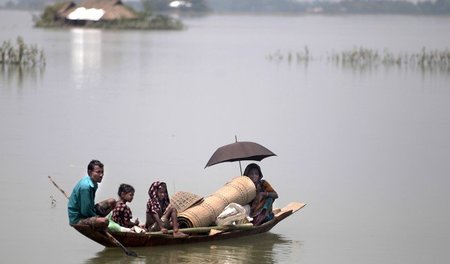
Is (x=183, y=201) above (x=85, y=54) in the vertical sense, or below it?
above

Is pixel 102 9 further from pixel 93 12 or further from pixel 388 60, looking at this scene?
pixel 388 60

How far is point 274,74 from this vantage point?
35969mm

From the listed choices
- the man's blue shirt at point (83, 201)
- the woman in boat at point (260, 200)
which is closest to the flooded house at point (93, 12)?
the woman in boat at point (260, 200)

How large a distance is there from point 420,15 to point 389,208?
153166mm

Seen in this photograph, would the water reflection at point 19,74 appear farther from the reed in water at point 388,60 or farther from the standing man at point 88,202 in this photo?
the standing man at point 88,202

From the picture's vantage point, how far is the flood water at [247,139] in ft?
41.8

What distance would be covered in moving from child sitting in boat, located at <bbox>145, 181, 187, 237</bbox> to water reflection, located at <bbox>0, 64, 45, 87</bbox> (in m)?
16.6

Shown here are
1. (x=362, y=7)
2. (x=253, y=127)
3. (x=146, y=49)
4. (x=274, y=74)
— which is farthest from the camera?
(x=362, y=7)

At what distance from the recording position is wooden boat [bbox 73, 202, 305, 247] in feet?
37.4

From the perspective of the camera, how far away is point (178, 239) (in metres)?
11.9

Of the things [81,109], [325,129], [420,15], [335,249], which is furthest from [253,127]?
[420,15]

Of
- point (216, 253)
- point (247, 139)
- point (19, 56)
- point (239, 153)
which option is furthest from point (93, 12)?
point (216, 253)

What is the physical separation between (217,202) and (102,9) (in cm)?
5684

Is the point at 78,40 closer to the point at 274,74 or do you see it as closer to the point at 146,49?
the point at 146,49
